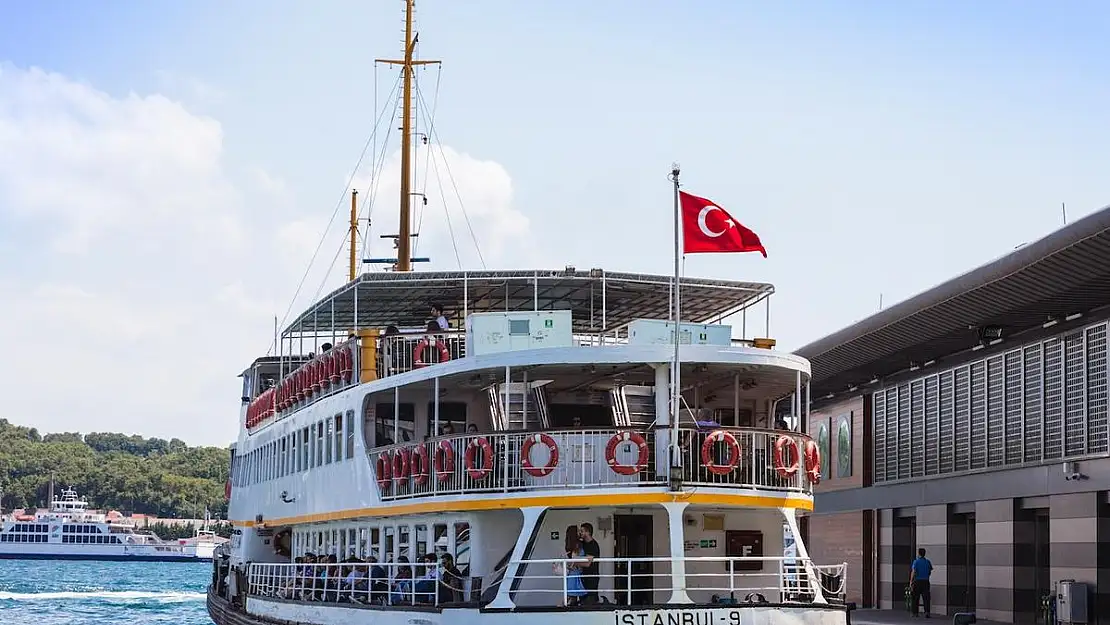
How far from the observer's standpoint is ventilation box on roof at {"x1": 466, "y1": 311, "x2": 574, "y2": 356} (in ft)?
77.7

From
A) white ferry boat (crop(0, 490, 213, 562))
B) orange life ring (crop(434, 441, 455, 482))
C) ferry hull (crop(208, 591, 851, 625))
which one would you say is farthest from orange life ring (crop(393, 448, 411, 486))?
white ferry boat (crop(0, 490, 213, 562))

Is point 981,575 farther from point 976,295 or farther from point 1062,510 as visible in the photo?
point 976,295

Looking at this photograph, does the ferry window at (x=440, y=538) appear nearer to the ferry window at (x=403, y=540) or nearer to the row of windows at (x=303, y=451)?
the ferry window at (x=403, y=540)

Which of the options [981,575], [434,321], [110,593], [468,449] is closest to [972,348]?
[981,575]

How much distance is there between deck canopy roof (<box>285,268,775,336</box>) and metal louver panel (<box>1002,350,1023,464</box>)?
710 cm

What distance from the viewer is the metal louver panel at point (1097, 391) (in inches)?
1136

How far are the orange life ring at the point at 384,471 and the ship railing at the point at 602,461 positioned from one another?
174cm

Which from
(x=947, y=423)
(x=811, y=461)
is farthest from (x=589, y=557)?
(x=947, y=423)

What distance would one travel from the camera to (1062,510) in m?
30.3

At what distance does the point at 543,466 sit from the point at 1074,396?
12826 millimetres

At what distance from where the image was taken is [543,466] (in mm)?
21766

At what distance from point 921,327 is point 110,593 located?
64.8 meters

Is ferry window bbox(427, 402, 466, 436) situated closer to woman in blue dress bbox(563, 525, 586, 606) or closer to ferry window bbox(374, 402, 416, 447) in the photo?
ferry window bbox(374, 402, 416, 447)

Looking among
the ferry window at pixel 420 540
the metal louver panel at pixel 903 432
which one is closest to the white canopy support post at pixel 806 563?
the ferry window at pixel 420 540
